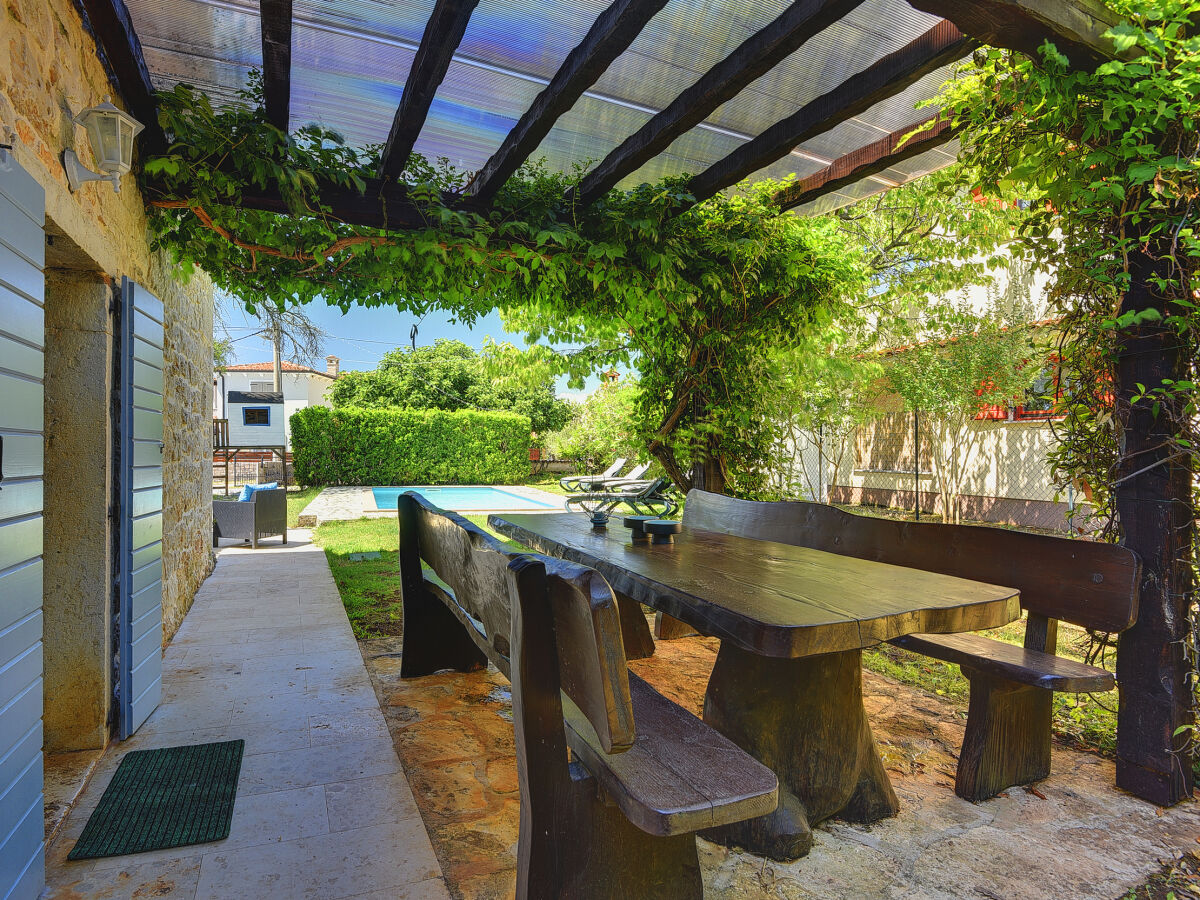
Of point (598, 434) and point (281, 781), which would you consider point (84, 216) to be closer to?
point (281, 781)

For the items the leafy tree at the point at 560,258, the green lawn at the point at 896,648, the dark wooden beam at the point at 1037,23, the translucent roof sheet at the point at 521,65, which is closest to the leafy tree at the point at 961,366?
the leafy tree at the point at 560,258

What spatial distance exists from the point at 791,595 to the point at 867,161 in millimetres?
2994

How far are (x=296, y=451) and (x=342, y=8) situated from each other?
14.9 metres

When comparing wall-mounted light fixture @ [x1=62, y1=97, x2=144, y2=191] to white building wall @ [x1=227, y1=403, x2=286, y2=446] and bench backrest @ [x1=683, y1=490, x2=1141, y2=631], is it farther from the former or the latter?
white building wall @ [x1=227, y1=403, x2=286, y2=446]

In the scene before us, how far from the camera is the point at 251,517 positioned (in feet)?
24.9

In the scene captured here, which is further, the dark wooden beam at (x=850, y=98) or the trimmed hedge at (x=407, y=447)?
the trimmed hedge at (x=407, y=447)

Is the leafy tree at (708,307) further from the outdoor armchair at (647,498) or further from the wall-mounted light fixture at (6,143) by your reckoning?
the wall-mounted light fixture at (6,143)

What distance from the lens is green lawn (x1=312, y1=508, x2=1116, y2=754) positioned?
2.90 metres

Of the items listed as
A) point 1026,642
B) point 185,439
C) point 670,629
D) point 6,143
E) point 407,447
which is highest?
point 6,143

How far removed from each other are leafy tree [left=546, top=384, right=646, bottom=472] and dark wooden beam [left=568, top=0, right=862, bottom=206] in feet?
26.5

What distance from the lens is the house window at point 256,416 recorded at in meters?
16.2

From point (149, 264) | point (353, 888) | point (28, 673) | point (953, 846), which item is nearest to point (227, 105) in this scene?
point (149, 264)

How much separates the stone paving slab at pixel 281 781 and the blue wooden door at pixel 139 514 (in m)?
0.19

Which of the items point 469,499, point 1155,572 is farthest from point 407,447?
point 1155,572
